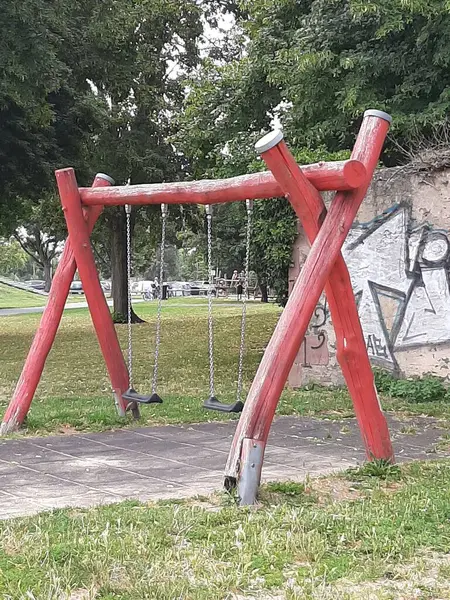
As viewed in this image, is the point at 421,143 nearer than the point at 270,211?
Yes

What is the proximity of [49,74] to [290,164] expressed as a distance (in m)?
7.52

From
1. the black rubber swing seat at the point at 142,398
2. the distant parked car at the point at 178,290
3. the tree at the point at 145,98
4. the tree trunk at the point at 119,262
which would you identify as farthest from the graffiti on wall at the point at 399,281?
the distant parked car at the point at 178,290

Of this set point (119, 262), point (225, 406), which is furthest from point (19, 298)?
point (225, 406)

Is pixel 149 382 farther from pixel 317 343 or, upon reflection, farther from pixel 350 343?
pixel 350 343

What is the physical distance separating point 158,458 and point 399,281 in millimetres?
4651

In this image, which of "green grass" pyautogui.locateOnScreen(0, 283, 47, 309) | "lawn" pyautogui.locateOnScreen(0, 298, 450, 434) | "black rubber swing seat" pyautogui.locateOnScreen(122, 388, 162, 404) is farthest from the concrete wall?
"green grass" pyautogui.locateOnScreen(0, 283, 47, 309)

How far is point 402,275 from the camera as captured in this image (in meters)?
9.94

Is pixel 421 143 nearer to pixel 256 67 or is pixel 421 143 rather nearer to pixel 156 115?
pixel 256 67

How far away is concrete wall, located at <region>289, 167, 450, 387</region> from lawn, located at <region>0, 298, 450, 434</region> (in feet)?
2.08

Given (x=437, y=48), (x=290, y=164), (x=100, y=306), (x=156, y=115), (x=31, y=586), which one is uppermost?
(x=156, y=115)

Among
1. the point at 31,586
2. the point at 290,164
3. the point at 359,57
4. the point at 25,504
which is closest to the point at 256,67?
the point at 359,57

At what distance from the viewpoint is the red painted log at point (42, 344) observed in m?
7.56

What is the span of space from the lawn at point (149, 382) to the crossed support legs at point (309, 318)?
8.95 ft

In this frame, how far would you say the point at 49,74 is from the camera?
12.0 metres
